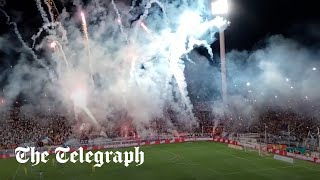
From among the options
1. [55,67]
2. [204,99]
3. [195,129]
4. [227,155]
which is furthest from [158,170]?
[204,99]

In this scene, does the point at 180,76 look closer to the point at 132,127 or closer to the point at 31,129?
the point at 132,127

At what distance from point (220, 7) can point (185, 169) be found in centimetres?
1728

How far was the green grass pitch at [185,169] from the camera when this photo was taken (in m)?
27.5

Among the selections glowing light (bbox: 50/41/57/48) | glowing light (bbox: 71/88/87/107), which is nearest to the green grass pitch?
glowing light (bbox: 71/88/87/107)

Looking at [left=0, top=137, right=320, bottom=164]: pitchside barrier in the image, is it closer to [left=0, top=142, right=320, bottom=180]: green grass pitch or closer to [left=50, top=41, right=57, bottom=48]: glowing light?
[left=0, top=142, right=320, bottom=180]: green grass pitch

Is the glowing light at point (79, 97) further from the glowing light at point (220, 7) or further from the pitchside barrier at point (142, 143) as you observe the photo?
the glowing light at point (220, 7)

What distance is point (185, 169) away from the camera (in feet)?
99.1

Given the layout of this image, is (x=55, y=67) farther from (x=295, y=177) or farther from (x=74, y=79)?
(x=295, y=177)

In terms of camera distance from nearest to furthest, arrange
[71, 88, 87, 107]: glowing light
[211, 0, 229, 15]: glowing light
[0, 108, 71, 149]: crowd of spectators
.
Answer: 1. [211, 0, 229, 15]: glowing light
2. [0, 108, 71, 149]: crowd of spectators
3. [71, 88, 87, 107]: glowing light

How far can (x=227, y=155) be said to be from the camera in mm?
36188

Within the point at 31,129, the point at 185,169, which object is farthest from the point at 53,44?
the point at 185,169

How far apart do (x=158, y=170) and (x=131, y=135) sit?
62.9 ft

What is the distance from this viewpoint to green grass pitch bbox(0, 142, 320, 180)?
27547mm

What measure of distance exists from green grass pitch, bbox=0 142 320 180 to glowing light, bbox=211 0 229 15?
47.2 ft
